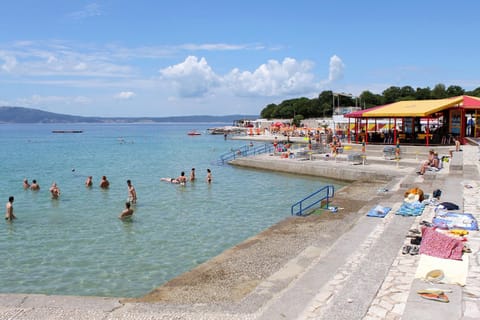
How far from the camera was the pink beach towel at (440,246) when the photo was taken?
7.74 m

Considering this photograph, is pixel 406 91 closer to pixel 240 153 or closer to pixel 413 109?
pixel 413 109

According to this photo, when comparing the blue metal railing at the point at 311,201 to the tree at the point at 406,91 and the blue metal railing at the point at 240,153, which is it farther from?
the tree at the point at 406,91

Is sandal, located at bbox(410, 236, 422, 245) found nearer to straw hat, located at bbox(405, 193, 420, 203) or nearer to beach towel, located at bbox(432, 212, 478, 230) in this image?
beach towel, located at bbox(432, 212, 478, 230)

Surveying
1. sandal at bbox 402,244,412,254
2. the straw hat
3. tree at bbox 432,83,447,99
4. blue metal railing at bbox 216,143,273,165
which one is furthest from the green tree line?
sandal at bbox 402,244,412,254

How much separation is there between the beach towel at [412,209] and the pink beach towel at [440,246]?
3156mm

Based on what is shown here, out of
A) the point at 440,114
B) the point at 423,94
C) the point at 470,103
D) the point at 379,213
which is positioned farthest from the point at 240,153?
the point at 423,94

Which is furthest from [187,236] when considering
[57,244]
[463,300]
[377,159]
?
[377,159]

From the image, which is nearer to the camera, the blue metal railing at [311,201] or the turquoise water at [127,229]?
the turquoise water at [127,229]

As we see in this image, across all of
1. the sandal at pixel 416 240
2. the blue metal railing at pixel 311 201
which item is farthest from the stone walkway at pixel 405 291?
the blue metal railing at pixel 311 201

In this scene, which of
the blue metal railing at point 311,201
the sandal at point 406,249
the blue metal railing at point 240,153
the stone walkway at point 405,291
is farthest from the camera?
the blue metal railing at point 240,153

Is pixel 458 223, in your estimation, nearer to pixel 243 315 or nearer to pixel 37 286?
pixel 243 315

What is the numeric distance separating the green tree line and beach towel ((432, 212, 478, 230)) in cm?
7578

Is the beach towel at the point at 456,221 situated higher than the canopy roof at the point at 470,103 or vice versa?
the canopy roof at the point at 470,103

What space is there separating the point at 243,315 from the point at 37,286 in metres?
5.53
